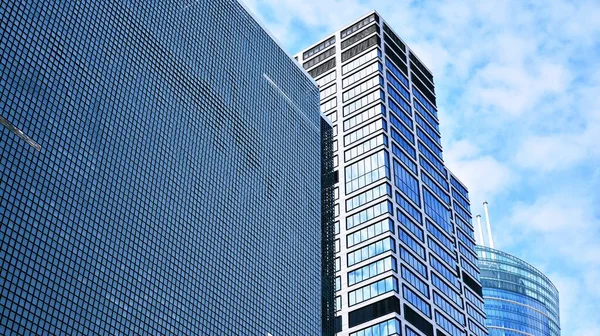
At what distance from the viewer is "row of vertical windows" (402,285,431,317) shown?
158 metres

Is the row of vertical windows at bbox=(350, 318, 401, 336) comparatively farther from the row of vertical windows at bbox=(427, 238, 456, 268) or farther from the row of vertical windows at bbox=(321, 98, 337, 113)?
the row of vertical windows at bbox=(321, 98, 337, 113)

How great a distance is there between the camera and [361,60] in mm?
195875

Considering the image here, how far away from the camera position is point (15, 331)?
88500 mm

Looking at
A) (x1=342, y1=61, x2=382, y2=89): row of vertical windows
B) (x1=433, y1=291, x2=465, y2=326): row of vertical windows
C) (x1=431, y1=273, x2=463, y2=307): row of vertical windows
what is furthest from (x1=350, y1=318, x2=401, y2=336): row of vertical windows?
(x1=342, y1=61, x2=382, y2=89): row of vertical windows

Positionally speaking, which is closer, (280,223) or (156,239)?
(156,239)

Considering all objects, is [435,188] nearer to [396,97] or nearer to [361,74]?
[396,97]

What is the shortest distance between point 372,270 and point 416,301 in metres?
10.1

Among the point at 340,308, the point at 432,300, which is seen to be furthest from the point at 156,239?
the point at 432,300

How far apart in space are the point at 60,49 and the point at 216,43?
1552 inches

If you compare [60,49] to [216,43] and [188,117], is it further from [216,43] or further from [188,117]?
[216,43]

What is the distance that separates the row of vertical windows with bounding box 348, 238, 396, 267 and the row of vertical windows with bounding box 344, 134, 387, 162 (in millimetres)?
22918

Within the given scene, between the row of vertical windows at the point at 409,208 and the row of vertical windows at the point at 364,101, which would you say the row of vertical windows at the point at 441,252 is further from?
the row of vertical windows at the point at 364,101

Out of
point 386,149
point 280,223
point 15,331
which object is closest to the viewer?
point 15,331

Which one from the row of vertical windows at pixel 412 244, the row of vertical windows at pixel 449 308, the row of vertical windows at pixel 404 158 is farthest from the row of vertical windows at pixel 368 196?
the row of vertical windows at pixel 449 308
